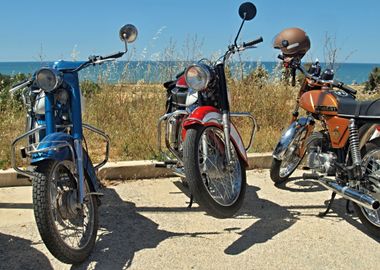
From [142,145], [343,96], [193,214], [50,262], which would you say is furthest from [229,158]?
[142,145]

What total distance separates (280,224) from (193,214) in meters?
0.72

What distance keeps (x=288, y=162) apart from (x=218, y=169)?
4.55ft

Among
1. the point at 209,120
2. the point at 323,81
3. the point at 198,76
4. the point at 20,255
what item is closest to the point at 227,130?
the point at 209,120

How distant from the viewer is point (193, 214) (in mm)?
4125

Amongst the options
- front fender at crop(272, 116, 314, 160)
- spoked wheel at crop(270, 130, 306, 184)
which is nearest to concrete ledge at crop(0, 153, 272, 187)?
spoked wheel at crop(270, 130, 306, 184)

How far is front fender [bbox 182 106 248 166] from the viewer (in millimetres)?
3480

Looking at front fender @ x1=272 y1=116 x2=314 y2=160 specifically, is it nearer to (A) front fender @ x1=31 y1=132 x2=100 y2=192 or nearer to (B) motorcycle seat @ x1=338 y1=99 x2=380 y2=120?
(B) motorcycle seat @ x1=338 y1=99 x2=380 y2=120

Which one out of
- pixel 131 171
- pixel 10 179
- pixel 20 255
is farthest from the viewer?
pixel 131 171

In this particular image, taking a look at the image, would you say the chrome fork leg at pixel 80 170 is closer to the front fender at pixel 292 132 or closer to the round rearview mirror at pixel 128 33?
the round rearview mirror at pixel 128 33

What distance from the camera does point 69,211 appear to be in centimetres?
308

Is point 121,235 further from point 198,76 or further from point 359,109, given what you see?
point 359,109

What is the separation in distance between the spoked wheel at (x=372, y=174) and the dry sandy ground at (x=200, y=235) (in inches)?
4.4

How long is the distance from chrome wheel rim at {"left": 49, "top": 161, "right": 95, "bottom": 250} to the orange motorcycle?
1831mm

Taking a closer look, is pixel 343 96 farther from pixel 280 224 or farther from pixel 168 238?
pixel 168 238
